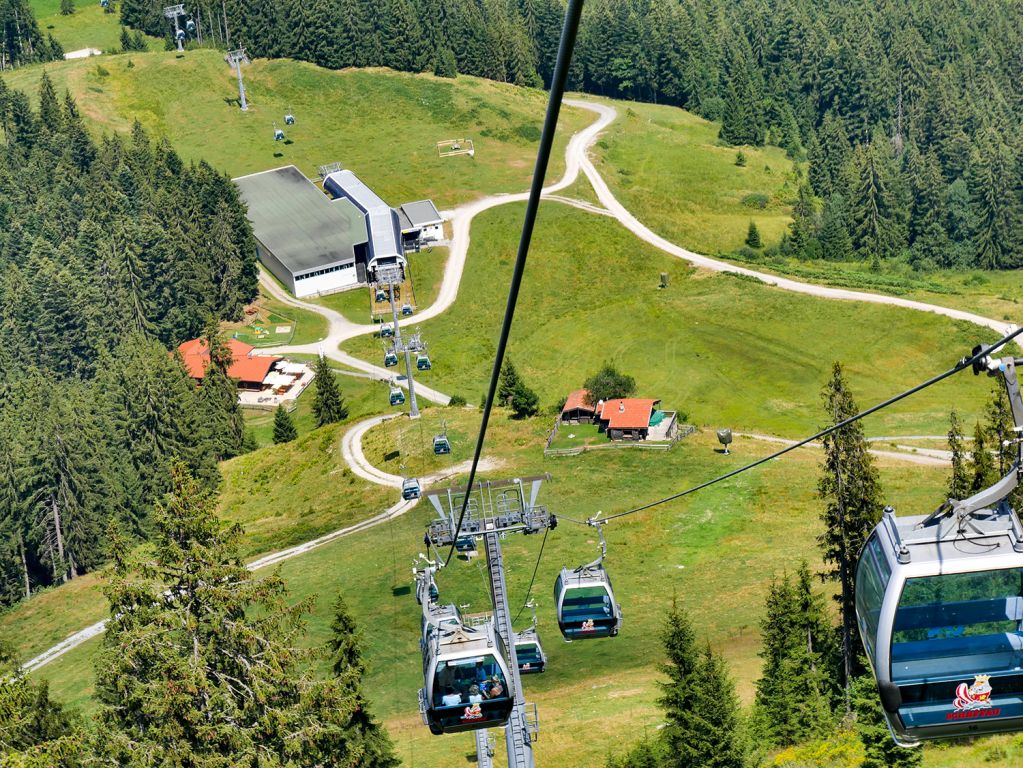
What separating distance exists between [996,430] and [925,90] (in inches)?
5977

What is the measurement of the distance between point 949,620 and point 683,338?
3949 inches

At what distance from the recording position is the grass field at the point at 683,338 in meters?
108

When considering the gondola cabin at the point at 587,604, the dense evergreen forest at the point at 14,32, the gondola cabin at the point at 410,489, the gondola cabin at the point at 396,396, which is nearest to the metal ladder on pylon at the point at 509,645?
the gondola cabin at the point at 587,604

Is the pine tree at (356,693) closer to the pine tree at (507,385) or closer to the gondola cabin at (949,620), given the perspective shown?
the gondola cabin at (949,620)

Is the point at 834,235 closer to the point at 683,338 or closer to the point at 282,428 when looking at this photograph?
the point at 683,338

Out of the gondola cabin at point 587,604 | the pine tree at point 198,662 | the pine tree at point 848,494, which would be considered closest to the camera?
the pine tree at point 198,662

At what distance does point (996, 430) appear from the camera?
5969 centimetres

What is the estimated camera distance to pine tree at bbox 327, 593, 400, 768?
4734cm

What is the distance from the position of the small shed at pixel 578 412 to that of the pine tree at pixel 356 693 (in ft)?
163

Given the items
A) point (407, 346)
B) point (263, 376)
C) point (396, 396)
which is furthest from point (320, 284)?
point (407, 346)

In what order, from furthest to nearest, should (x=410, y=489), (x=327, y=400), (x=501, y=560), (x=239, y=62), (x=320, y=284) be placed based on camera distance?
(x=239, y=62), (x=320, y=284), (x=327, y=400), (x=410, y=489), (x=501, y=560)

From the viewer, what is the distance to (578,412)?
321ft

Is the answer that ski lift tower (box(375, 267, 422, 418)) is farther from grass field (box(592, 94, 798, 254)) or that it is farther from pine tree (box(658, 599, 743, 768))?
pine tree (box(658, 599, 743, 768))

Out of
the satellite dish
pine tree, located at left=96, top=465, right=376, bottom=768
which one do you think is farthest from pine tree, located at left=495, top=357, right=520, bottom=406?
pine tree, located at left=96, top=465, right=376, bottom=768
